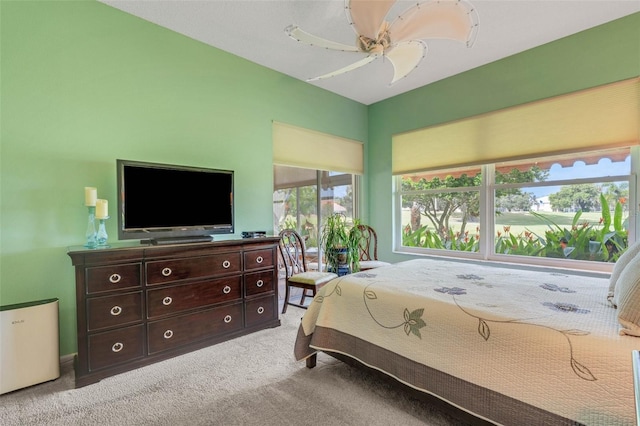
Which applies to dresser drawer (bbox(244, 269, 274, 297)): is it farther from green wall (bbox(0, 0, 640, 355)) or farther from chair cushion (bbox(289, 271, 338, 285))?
green wall (bbox(0, 0, 640, 355))


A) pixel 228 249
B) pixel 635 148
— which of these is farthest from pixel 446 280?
pixel 635 148

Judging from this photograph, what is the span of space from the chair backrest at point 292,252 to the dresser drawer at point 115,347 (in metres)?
1.69

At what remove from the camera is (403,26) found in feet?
6.67

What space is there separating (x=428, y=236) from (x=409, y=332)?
2780 mm

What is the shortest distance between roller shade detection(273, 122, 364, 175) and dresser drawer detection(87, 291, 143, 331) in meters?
2.11

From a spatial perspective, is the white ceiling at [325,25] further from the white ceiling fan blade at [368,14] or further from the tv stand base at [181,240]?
the tv stand base at [181,240]

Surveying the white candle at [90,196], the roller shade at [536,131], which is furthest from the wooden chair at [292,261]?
the roller shade at [536,131]

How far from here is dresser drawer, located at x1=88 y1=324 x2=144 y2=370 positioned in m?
2.05

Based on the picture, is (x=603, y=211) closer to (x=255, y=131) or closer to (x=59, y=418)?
(x=255, y=131)

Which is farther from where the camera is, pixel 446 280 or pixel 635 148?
pixel 635 148

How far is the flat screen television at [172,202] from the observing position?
7.79 feet

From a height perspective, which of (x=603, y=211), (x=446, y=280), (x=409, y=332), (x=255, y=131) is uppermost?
(x=255, y=131)

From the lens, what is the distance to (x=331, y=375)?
2.15 metres

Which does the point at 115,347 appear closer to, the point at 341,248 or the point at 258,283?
the point at 258,283
